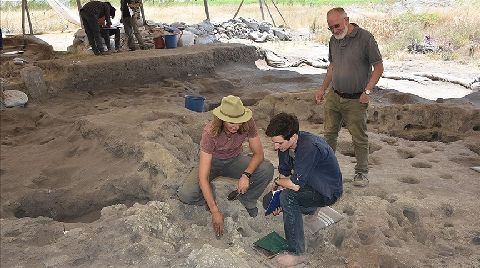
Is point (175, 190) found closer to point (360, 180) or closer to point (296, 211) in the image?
point (296, 211)

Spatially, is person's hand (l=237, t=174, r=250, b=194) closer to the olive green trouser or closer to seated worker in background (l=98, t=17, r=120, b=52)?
the olive green trouser

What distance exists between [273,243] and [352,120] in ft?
5.12

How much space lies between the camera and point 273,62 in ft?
36.8

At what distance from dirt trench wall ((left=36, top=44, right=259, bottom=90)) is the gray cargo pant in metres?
5.39

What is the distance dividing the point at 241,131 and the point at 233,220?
0.69 metres

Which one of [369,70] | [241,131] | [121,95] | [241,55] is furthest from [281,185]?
[241,55]

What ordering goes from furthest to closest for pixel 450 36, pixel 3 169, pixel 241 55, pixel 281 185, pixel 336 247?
1. pixel 450 36
2. pixel 241 55
3. pixel 3 169
4. pixel 336 247
5. pixel 281 185

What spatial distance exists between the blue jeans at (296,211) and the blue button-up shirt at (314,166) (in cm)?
6

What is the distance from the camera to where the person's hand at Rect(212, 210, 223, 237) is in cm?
304

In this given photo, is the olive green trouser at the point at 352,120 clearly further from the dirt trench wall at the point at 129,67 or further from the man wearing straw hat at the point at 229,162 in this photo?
the dirt trench wall at the point at 129,67

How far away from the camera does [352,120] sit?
4.04m

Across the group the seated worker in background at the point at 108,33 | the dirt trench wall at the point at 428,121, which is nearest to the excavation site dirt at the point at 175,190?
the dirt trench wall at the point at 428,121

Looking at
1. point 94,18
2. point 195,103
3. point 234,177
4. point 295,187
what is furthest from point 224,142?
point 94,18

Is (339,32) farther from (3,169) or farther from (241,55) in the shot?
(241,55)
